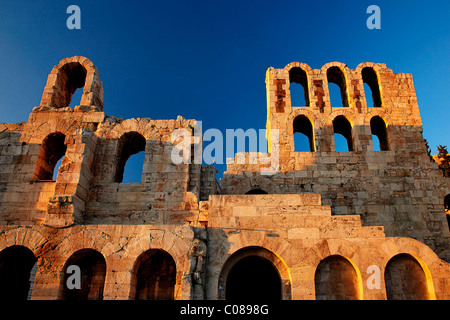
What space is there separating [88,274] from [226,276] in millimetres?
4448

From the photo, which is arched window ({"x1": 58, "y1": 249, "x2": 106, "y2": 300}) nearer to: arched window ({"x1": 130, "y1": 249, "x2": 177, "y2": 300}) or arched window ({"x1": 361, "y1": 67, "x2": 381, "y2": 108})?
arched window ({"x1": 130, "y1": 249, "x2": 177, "y2": 300})

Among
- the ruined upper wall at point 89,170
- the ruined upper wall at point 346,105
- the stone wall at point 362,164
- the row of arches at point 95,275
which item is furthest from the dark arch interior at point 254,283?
the ruined upper wall at point 346,105

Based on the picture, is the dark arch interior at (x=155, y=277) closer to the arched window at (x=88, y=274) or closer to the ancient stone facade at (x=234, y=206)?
the ancient stone facade at (x=234, y=206)

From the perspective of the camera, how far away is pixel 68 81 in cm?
1539

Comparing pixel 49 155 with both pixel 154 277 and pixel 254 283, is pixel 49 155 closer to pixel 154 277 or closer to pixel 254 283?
pixel 154 277

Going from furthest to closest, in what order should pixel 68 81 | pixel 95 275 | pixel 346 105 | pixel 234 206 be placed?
1. pixel 346 105
2. pixel 68 81
3. pixel 95 275
4. pixel 234 206

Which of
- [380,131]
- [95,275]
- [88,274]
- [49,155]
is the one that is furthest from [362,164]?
[49,155]

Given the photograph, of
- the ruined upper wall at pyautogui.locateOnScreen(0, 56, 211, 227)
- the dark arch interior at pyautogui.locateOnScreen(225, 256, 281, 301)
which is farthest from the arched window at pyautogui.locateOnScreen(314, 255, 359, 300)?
the ruined upper wall at pyautogui.locateOnScreen(0, 56, 211, 227)

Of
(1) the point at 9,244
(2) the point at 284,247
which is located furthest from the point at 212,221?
(1) the point at 9,244

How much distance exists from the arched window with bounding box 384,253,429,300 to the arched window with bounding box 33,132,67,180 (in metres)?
12.6

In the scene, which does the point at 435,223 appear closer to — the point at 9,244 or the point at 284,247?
the point at 284,247

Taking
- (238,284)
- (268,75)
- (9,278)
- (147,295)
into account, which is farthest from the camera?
(268,75)

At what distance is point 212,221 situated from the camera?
1008 centimetres
